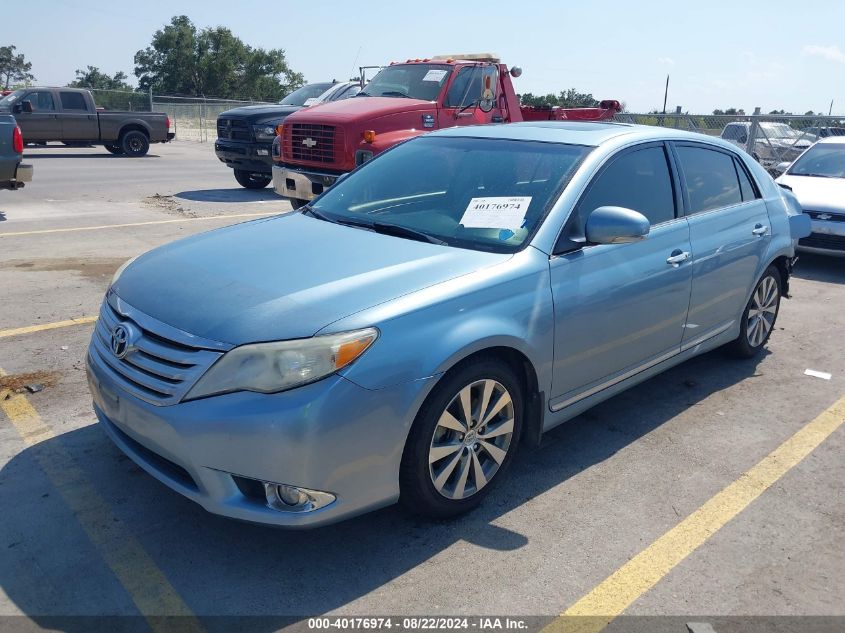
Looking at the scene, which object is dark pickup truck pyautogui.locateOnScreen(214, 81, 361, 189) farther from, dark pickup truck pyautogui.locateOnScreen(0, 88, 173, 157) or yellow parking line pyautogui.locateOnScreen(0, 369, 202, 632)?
yellow parking line pyautogui.locateOnScreen(0, 369, 202, 632)

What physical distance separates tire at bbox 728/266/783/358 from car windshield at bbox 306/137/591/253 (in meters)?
2.14

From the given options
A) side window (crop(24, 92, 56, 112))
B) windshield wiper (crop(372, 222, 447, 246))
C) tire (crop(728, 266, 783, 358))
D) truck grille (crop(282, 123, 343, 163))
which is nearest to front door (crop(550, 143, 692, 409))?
windshield wiper (crop(372, 222, 447, 246))

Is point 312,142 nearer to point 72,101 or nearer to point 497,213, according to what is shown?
point 497,213

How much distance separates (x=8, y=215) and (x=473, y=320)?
31.1 feet

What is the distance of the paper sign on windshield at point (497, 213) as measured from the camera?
3.82 meters

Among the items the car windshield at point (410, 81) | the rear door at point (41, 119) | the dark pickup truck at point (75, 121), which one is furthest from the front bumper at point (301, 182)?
the rear door at point (41, 119)

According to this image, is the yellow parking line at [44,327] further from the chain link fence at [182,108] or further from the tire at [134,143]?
the chain link fence at [182,108]

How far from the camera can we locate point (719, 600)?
3.01 m

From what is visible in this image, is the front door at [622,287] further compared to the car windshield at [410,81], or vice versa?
the car windshield at [410,81]

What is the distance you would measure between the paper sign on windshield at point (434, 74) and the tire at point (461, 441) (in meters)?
8.19

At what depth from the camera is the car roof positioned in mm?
4305

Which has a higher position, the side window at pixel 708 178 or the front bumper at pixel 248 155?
the side window at pixel 708 178

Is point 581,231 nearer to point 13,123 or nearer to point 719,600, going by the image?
point 719,600

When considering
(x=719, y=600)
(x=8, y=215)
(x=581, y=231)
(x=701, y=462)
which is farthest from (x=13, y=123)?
(x=719, y=600)
